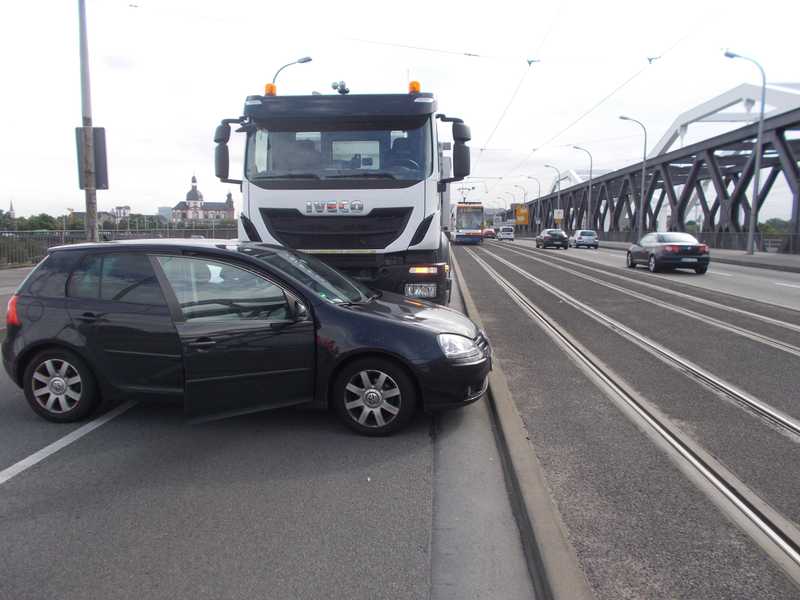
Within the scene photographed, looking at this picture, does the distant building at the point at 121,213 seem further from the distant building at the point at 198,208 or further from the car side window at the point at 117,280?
the distant building at the point at 198,208

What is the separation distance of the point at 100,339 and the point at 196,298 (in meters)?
0.84

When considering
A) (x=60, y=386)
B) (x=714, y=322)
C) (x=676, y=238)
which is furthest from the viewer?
(x=676, y=238)

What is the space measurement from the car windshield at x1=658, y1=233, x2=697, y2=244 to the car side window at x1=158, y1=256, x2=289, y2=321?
19.3 meters

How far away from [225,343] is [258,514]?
1461 millimetres

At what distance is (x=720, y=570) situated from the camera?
2.79 m

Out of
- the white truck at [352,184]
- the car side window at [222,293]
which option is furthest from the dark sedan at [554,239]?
the car side window at [222,293]

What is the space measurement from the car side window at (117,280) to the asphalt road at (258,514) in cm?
105

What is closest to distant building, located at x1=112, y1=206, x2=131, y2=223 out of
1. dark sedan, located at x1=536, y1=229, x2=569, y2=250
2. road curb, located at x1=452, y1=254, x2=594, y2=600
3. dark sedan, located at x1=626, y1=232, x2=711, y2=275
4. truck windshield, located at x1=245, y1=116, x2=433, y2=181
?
dark sedan, located at x1=536, y1=229, x2=569, y2=250

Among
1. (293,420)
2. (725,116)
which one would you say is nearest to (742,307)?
(293,420)

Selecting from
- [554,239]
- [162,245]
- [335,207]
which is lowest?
[162,245]

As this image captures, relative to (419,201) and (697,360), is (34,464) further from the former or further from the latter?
(697,360)

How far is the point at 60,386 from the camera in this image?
4.94 m

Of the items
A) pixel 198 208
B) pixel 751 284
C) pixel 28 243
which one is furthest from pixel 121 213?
pixel 198 208

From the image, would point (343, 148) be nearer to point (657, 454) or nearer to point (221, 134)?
point (221, 134)
